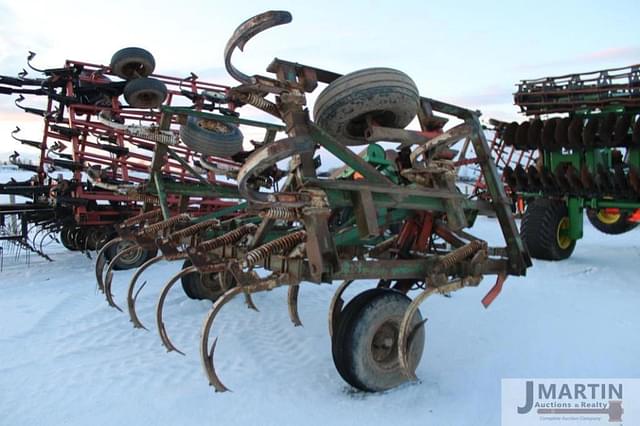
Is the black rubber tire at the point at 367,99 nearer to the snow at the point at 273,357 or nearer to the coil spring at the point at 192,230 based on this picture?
the coil spring at the point at 192,230

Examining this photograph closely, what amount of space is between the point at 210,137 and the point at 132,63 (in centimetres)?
330

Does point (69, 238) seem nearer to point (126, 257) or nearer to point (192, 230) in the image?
point (126, 257)

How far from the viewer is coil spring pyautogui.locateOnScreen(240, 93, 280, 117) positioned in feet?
8.20

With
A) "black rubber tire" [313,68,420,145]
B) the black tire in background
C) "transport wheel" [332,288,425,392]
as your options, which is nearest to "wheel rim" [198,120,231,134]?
"black rubber tire" [313,68,420,145]

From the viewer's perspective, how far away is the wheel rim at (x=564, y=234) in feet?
24.4

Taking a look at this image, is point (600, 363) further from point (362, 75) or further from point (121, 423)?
point (121, 423)

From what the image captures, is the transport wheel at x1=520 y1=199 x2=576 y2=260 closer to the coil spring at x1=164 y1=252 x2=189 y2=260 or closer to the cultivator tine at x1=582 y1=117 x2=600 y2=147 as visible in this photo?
the cultivator tine at x1=582 y1=117 x2=600 y2=147

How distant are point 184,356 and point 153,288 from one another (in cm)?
230

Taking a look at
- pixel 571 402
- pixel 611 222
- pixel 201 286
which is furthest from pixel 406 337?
pixel 611 222

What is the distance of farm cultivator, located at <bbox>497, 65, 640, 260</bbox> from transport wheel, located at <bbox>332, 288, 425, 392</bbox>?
4.87m

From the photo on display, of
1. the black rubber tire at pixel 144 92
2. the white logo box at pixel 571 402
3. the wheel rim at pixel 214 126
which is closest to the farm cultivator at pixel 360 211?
the white logo box at pixel 571 402

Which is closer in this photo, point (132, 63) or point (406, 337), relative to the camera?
point (406, 337)

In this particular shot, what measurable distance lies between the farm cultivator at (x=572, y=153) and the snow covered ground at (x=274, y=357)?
177cm

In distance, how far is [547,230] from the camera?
716 cm
